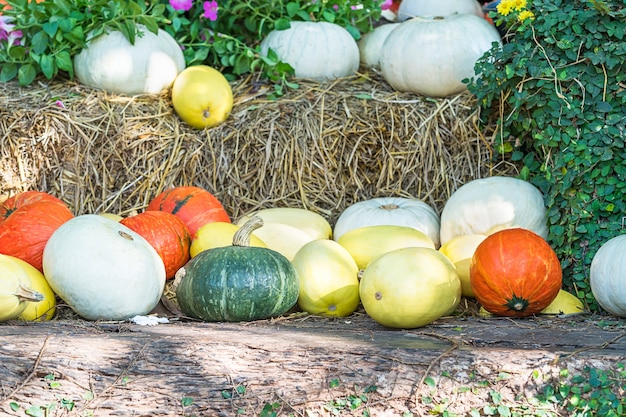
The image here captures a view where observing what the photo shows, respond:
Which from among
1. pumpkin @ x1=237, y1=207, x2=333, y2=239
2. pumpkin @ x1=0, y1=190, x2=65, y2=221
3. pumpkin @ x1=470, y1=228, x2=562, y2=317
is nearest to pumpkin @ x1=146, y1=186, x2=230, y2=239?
pumpkin @ x1=237, y1=207, x2=333, y2=239

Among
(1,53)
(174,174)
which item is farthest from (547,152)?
(1,53)

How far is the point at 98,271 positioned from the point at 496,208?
189 cm

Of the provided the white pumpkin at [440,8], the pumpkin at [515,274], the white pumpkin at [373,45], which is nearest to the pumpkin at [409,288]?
the pumpkin at [515,274]

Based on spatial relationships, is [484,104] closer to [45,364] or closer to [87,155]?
[87,155]

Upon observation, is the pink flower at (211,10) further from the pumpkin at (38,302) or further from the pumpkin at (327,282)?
the pumpkin at (38,302)

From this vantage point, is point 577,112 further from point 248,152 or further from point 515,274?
point 248,152

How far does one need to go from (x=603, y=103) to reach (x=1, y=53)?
3.35 metres

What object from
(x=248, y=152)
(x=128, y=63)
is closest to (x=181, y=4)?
(x=128, y=63)

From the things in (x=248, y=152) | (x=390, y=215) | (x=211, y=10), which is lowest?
(x=390, y=215)

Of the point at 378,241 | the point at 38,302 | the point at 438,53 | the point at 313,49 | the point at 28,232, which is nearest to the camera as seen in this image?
the point at 38,302

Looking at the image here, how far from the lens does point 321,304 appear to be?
3.60 metres

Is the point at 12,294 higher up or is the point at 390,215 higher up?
the point at 390,215

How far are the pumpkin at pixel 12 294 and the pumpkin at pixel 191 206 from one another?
3.71 ft

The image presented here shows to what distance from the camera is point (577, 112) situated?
12.4 feet
